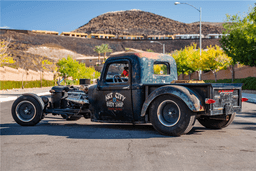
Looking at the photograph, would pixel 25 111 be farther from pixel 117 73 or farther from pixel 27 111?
pixel 117 73

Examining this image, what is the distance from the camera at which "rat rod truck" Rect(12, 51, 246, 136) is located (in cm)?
642

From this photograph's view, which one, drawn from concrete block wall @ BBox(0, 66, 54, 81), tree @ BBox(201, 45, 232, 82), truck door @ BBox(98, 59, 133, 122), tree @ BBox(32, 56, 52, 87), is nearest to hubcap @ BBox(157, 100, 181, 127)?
truck door @ BBox(98, 59, 133, 122)

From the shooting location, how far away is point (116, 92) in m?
7.46

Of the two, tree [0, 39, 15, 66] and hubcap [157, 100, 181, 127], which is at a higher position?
tree [0, 39, 15, 66]

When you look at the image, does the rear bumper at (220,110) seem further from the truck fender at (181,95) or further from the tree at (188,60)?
the tree at (188,60)

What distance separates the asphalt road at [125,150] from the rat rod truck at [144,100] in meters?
0.42

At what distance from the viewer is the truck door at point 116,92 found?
731 centimetres

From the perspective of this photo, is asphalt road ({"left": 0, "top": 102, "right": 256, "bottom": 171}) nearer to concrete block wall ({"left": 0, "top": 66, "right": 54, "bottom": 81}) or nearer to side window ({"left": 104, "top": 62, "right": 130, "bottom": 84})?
side window ({"left": 104, "top": 62, "right": 130, "bottom": 84})

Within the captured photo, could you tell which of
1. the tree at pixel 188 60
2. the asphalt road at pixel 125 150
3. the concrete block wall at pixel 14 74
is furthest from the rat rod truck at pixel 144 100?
the tree at pixel 188 60

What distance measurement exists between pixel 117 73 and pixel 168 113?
212cm

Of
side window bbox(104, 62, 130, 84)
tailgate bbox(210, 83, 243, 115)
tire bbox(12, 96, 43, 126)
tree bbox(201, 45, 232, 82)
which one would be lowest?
tire bbox(12, 96, 43, 126)

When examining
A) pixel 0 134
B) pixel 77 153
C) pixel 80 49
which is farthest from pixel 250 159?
pixel 80 49

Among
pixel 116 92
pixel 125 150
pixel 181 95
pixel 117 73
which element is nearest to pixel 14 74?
pixel 117 73

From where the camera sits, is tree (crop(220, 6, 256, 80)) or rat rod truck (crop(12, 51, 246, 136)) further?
tree (crop(220, 6, 256, 80))
